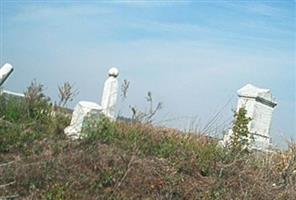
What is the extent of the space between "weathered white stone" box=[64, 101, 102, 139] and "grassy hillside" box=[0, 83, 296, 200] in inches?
6.7

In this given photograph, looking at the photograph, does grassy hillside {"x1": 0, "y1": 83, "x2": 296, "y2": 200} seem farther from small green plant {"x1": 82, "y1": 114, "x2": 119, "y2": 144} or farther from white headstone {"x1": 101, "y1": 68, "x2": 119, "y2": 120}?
white headstone {"x1": 101, "y1": 68, "x2": 119, "y2": 120}

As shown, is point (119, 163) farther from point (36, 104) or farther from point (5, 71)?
point (5, 71)

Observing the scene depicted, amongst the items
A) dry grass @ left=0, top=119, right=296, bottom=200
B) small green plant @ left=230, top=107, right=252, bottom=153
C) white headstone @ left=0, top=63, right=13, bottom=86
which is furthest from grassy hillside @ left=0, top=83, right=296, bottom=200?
white headstone @ left=0, top=63, right=13, bottom=86

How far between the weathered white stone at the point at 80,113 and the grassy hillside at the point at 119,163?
6.7 inches

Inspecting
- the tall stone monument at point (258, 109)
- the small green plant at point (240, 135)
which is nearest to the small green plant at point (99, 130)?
the small green plant at point (240, 135)

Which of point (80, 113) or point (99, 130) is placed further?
point (80, 113)

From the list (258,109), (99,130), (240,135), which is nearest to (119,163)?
(99,130)

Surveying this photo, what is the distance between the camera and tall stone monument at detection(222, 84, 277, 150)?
1041cm

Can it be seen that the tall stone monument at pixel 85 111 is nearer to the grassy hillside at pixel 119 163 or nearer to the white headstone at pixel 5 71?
the grassy hillside at pixel 119 163

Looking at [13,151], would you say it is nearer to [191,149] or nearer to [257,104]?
[191,149]

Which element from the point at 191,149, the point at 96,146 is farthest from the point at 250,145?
the point at 96,146

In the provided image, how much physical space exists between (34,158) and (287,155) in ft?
14.6

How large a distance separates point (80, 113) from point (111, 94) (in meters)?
2.29

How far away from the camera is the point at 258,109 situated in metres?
10.6
